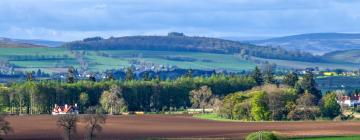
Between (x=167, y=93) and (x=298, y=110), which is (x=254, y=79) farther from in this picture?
(x=298, y=110)

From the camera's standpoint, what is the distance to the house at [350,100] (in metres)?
169

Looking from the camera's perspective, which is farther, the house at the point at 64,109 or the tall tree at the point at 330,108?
the house at the point at 64,109

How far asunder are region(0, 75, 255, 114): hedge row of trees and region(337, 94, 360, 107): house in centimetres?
1786

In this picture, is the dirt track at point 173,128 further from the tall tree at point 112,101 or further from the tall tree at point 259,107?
the tall tree at point 112,101

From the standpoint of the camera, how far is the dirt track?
331 ft

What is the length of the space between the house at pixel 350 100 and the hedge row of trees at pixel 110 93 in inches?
703

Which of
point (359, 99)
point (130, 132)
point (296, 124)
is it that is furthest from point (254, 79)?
point (130, 132)

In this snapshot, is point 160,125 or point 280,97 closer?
point 160,125

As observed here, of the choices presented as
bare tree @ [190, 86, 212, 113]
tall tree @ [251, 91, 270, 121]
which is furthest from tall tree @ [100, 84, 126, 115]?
tall tree @ [251, 91, 270, 121]

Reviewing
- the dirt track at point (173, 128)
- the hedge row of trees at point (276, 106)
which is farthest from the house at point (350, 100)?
the dirt track at point (173, 128)

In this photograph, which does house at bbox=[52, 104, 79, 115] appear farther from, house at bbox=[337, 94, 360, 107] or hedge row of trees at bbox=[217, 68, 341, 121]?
house at bbox=[337, 94, 360, 107]

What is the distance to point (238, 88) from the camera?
185000 mm


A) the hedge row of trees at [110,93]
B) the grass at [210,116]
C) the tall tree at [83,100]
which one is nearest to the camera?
the grass at [210,116]

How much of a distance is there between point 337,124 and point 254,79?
70080 millimetres
